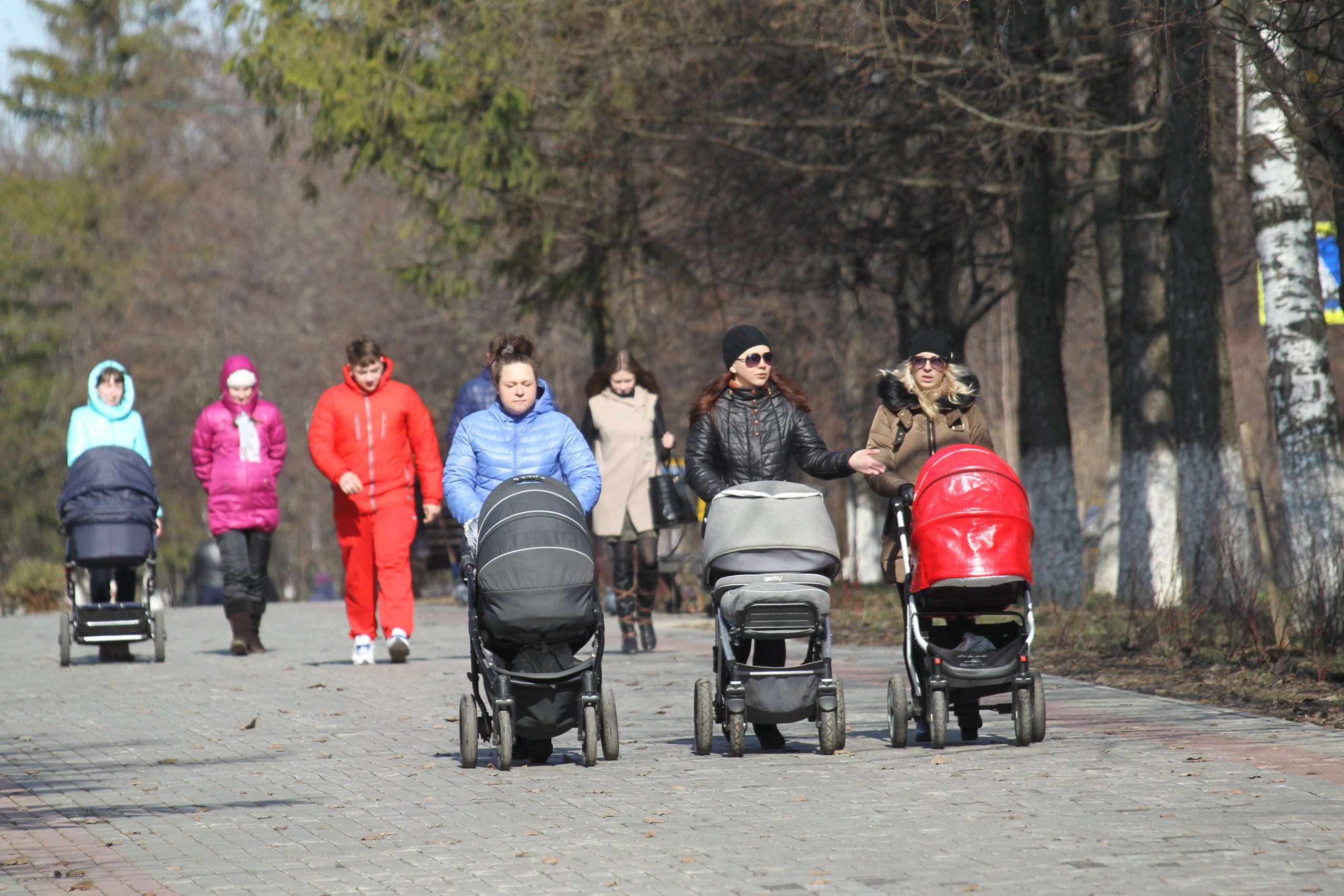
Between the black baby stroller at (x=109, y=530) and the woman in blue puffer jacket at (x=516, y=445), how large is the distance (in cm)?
534

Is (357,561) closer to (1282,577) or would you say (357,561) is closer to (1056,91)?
(1282,577)

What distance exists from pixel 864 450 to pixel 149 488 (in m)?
6.93

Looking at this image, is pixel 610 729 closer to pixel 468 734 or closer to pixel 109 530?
pixel 468 734

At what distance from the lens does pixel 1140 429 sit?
18156 mm

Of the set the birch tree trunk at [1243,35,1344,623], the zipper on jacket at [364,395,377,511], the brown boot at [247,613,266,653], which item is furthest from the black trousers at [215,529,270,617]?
the birch tree trunk at [1243,35,1344,623]

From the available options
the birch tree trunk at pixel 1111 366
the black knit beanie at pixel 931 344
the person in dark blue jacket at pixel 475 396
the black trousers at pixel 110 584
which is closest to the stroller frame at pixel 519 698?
the black knit beanie at pixel 931 344

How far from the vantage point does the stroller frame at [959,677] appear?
8.23 metres

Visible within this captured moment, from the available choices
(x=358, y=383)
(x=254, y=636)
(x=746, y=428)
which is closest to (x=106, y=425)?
(x=254, y=636)

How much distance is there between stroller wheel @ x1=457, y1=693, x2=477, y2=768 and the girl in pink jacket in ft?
19.7

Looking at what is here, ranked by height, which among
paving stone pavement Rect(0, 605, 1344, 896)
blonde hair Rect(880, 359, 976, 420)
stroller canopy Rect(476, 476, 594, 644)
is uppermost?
blonde hair Rect(880, 359, 976, 420)

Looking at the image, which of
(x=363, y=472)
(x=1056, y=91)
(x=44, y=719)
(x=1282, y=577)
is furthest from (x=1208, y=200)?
(x=44, y=719)

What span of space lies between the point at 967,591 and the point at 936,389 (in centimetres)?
122

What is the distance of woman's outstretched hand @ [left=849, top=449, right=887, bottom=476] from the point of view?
8.48 m

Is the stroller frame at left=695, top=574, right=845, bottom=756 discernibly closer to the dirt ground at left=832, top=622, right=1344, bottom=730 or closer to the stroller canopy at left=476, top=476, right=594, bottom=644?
the stroller canopy at left=476, top=476, right=594, bottom=644
